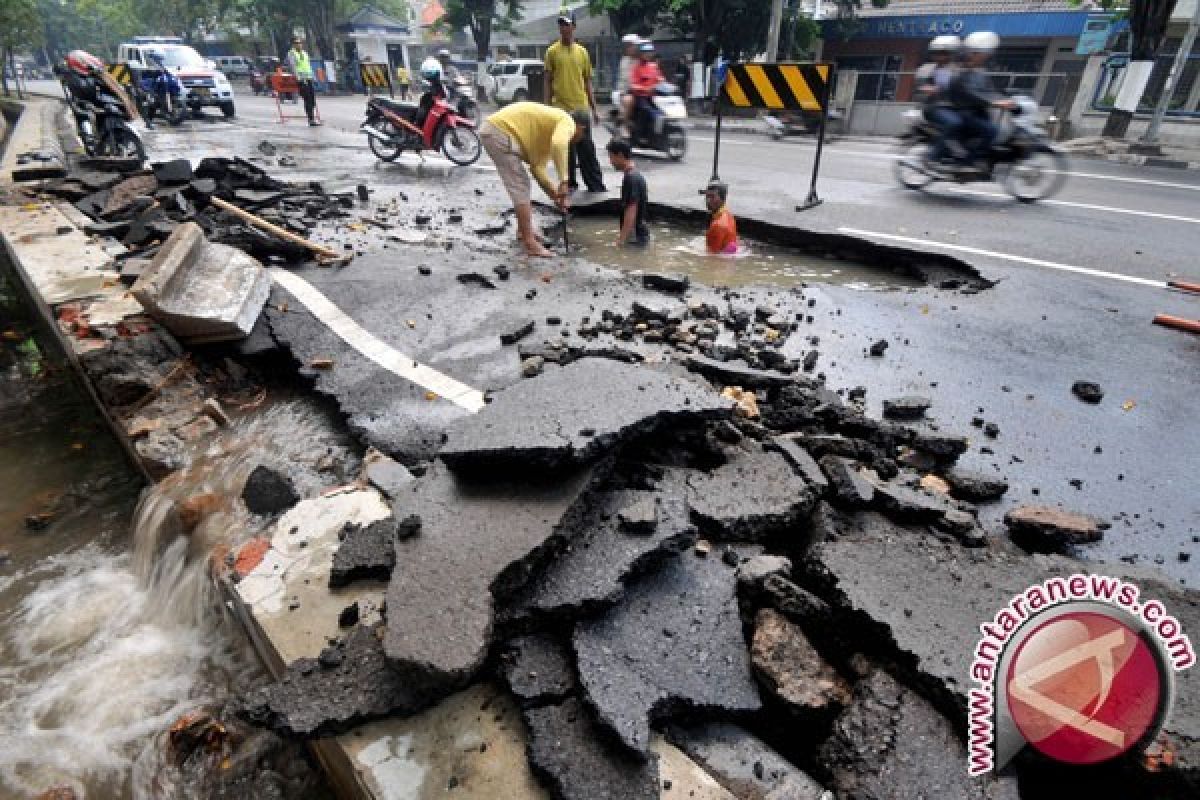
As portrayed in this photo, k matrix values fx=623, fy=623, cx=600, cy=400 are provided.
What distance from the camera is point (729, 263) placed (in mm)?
5926

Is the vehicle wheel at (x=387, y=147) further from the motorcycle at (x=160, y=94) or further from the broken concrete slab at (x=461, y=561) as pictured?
the broken concrete slab at (x=461, y=561)

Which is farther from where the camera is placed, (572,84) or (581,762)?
(572,84)

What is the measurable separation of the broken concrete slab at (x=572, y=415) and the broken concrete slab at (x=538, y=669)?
1.90 ft

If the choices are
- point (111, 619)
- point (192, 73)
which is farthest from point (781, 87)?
point (192, 73)

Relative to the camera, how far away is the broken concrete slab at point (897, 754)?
1556mm

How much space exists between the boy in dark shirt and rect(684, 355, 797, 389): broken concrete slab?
10.2 feet

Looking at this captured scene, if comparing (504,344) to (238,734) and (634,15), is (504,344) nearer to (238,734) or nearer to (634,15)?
(238,734)

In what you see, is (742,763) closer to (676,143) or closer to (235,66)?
(676,143)

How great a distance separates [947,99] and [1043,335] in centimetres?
434

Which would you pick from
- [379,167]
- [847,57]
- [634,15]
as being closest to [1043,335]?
[379,167]

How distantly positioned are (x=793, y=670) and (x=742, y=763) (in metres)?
0.30

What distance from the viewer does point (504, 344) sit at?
13.2 feet

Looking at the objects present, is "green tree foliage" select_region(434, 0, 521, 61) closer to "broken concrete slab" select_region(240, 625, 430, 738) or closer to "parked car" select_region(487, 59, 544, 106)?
"parked car" select_region(487, 59, 544, 106)
